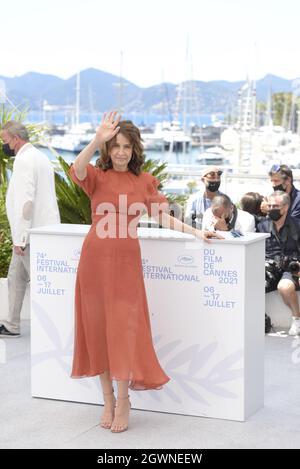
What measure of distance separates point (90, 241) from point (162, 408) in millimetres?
A: 1160

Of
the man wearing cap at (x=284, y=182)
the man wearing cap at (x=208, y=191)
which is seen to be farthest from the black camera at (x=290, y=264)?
the man wearing cap at (x=208, y=191)

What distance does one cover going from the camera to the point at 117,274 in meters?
5.12

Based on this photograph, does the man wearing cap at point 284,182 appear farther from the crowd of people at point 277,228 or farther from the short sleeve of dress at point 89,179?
the short sleeve of dress at point 89,179

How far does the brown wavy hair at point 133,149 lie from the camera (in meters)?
5.07

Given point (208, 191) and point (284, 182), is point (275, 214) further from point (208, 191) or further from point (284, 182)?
point (208, 191)

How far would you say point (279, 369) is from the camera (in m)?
6.62

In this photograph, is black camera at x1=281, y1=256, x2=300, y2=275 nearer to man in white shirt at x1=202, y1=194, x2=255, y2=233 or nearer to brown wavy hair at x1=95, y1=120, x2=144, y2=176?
man in white shirt at x1=202, y1=194, x2=255, y2=233

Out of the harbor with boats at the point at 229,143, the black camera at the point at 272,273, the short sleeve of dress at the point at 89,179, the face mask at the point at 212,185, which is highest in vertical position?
the short sleeve of dress at the point at 89,179

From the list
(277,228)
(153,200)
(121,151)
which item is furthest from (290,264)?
(121,151)

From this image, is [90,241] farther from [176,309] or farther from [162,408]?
[162,408]

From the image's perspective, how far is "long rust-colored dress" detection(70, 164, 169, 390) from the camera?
512cm

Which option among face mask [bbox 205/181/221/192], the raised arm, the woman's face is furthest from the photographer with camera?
the raised arm

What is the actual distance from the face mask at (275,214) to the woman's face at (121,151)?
2980 mm
